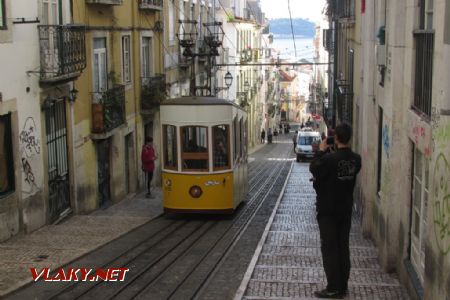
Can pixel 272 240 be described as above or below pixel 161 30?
below

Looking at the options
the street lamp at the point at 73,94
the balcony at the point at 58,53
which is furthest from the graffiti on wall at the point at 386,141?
the street lamp at the point at 73,94

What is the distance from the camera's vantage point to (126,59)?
72.9 ft

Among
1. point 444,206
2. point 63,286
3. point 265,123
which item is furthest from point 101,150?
point 265,123

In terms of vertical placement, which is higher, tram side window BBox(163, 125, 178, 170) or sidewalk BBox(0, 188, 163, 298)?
tram side window BBox(163, 125, 178, 170)

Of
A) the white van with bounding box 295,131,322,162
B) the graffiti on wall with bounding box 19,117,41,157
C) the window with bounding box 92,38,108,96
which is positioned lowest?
the white van with bounding box 295,131,322,162

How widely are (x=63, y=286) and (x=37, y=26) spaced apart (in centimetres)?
650

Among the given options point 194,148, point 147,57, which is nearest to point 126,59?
point 147,57

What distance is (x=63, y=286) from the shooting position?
30.2ft

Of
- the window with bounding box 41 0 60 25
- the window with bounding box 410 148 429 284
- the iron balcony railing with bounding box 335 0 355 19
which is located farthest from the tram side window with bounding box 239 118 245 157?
the window with bounding box 410 148 429 284

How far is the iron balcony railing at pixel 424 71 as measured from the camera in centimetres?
786

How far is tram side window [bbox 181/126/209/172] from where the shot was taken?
15570mm

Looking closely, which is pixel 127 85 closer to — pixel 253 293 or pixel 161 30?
pixel 161 30

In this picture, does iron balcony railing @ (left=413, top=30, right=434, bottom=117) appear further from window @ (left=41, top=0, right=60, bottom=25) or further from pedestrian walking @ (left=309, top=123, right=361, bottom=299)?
window @ (left=41, top=0, right=60, bottom=25)

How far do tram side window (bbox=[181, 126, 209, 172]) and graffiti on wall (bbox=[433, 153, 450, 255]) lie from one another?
935 cm
